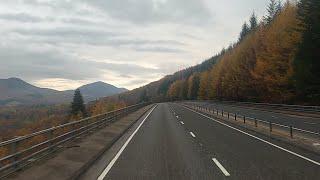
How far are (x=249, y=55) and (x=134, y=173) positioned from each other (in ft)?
289

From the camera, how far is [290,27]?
216ft

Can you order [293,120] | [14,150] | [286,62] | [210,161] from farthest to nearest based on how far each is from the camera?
1. [286,62]
2. [293,120]
3. [210,161]
4. [14,150]

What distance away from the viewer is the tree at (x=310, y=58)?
52.7 metres

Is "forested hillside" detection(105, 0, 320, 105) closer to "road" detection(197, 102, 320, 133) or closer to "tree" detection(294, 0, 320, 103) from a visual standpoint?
"tree" detection(294, 0, 320, 103)

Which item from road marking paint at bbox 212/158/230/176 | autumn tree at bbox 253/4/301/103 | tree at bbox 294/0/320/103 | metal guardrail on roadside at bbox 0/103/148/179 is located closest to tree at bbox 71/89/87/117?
autumn tree at bbox 253/4/301/103

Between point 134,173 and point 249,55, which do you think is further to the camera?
point 249,55

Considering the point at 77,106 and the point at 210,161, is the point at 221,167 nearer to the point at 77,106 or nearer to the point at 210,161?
the point at 210,161

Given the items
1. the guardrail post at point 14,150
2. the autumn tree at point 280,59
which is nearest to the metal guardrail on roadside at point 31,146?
the guardrail post at point 14,150

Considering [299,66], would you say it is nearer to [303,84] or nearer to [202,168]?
[303,84]

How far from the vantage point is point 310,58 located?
5316 cm

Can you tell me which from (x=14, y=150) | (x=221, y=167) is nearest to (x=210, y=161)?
(x=221, y=167)

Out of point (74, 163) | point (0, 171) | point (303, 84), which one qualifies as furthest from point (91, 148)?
point (303, 84)

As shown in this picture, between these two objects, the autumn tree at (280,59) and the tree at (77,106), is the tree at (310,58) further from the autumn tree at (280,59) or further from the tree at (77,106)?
the tree at (77,106)

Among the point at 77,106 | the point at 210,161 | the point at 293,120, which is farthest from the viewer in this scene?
the point at 77,106
